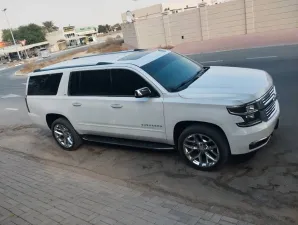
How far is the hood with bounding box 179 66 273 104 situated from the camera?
4.14 metres

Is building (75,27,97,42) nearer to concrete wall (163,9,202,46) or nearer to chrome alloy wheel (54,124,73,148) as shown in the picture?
concrete wall (163,9,202,46)

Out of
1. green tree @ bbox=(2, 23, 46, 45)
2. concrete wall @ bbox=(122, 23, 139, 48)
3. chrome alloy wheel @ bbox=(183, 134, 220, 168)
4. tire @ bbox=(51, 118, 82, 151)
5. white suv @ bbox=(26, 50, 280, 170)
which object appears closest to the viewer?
white suv @ bbox=(26, 50, 280, 170)

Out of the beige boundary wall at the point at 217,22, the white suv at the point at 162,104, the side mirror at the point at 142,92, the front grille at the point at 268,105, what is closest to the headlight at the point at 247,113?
the white suv at the point at 162,104

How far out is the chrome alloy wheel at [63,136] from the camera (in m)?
6.47

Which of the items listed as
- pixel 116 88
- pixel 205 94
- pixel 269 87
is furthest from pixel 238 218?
pixel 116 88

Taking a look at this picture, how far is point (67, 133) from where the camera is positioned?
21.3 feet

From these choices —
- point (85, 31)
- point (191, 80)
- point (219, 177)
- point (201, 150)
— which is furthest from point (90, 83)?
point (85, 31)

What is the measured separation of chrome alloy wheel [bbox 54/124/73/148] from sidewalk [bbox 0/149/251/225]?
1.08 metres

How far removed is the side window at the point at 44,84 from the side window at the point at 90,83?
0.44 meters

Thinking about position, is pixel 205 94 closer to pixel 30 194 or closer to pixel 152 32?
pixel 30 194

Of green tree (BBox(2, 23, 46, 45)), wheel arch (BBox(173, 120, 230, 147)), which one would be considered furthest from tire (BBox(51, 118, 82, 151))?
green tree (BBox(2, 23, 46, 45))

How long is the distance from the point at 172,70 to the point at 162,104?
0.89 meters

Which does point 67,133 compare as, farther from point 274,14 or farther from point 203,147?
point 274,14

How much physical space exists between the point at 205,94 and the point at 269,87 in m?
1.04
